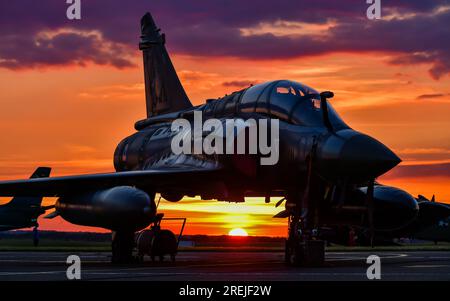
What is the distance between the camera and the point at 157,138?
914 inches

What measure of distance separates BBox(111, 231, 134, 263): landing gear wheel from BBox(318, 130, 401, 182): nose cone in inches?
242

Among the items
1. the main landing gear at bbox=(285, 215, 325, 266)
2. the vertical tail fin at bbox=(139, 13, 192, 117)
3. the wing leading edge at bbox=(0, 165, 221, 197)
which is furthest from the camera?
the vertical tail fin at bbox=(139, 13, 192, 117)

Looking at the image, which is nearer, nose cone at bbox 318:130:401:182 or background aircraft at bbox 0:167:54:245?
nose cone at bbox 318:130:401:182

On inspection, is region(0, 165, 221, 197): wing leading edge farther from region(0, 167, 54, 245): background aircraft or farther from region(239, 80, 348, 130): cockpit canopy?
region(0, 167, 54, 245): background aircraft

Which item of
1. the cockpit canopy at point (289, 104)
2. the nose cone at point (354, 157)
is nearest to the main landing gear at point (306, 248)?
the nose cone at point (354, 157)

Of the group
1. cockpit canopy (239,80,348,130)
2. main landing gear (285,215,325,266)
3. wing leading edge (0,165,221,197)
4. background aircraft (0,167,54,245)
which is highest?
cockpit canopy (239,80,348,130)

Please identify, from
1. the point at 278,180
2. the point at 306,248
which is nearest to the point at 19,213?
the point at 278,180

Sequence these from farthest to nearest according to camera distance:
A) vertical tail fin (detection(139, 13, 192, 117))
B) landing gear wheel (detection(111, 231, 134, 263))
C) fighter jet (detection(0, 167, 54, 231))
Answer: fighter jet (detection(0, 167, 54, 231))
vertical tail fin (detection(139, 13, 192, 117))
landing gear wheel (detection(111, 231, 134, 263))

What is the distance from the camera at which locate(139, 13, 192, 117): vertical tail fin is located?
27000 millimetres

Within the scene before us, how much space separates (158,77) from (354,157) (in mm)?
12864

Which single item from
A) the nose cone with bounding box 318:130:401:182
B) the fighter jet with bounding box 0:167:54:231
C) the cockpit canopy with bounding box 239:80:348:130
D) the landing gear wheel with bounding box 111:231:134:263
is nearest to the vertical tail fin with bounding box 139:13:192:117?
the landing gear wheel with bounding box 111:231:134:263

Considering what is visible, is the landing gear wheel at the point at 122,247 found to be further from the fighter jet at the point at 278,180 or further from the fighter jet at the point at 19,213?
the fighter jet at the point at 19,213
